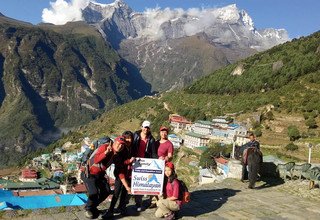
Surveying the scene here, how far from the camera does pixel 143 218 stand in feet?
29.6

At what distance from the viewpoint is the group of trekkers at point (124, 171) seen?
27.6ft

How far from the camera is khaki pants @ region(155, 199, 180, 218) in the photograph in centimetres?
890

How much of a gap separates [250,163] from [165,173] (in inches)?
185

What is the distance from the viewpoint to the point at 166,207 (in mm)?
8945

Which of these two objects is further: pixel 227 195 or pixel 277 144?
pixel 277 144

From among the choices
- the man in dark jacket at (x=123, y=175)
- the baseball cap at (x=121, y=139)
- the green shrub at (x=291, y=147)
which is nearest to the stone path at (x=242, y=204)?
the man in dark jacket at (x=123, y=175)

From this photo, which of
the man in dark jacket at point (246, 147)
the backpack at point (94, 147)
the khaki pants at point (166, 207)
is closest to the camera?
the backpack at point (94, 147)

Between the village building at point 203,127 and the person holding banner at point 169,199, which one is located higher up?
the village building at point 203,127

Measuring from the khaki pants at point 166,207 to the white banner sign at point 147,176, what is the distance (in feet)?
1.50

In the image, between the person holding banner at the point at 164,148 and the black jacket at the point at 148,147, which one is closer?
the black jacket at the point at 148,147

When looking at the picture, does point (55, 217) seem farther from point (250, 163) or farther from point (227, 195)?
point (250, 163)

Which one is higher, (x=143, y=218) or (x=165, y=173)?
(x=165, y=173)

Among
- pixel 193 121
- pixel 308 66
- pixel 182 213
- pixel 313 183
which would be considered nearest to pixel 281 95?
pixel 308 66

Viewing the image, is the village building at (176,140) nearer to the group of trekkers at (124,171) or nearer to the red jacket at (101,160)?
the group of trekkers at (124,171)
